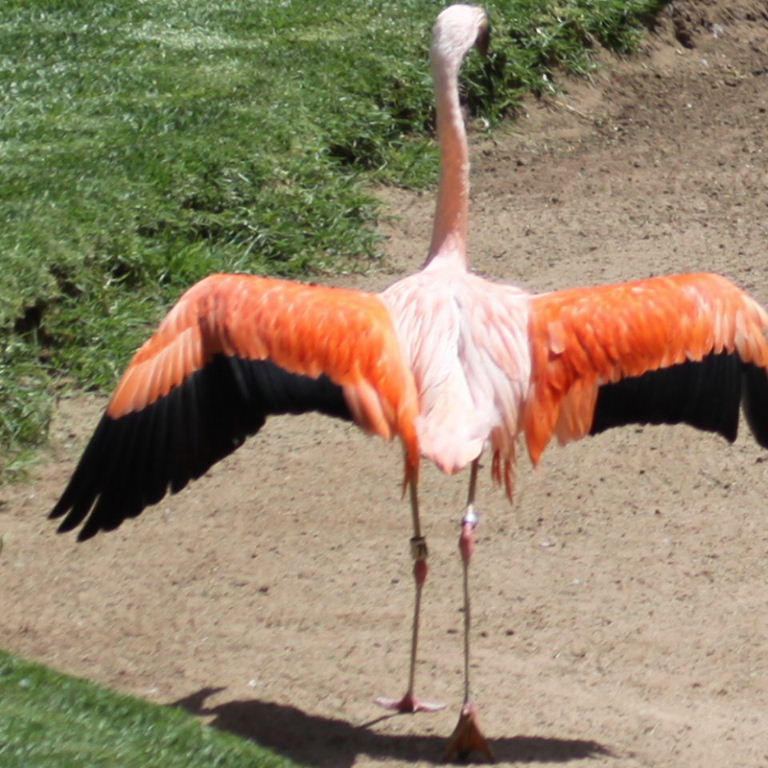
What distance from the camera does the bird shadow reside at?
4.55m

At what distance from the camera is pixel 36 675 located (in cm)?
437

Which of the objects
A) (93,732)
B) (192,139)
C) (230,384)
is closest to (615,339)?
(230,384)

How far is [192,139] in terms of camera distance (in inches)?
317

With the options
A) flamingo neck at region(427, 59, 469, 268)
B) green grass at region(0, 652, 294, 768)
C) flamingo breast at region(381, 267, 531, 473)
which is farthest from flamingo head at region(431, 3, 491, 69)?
green grass at region(0, 652, 294, 768)

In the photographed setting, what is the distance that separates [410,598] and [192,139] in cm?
343

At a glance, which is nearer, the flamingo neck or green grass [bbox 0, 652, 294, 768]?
green grass [bbox 0, 652, 294, 768]

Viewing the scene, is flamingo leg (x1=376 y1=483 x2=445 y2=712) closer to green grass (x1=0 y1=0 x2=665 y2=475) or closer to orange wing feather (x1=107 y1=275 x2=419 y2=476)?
orange wing feather (x1=107 y1=275 x2=419 y2=476)

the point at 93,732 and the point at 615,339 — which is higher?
the point at 615,339

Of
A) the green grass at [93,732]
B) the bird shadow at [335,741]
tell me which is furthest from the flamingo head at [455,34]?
the green grass at [93,732]

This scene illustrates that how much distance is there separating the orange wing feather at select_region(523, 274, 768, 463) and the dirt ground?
0.44 m

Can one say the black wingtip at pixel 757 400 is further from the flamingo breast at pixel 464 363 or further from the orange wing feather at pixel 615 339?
the flamingo breast at pixel 464 363

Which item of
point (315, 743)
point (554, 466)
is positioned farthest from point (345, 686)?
point (554, 466)

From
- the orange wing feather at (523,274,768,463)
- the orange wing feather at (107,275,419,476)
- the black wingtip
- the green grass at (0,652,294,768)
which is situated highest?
the orange wing feather at (107,275,419,476)

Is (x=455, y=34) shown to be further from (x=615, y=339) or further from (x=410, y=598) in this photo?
(x=410, y=598)
